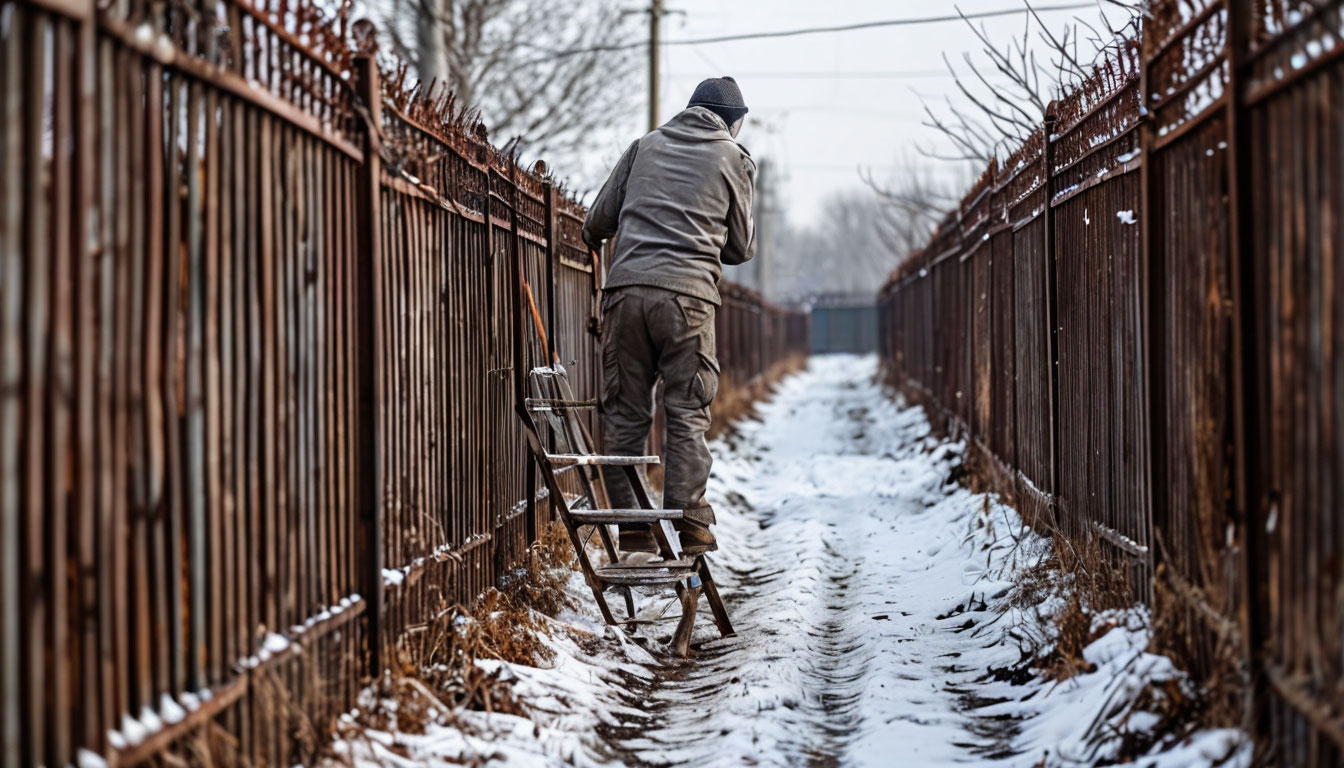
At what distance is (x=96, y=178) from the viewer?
244 cm

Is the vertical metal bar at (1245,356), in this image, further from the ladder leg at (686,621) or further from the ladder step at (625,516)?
the ladder leg at (686,621)

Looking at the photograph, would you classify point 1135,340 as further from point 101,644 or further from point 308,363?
point 101,644

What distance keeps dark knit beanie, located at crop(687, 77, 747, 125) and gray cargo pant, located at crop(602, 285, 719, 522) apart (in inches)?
37.8

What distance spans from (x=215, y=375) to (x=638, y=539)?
2963 mm

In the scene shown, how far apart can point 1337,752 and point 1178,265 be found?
1795 millimetres

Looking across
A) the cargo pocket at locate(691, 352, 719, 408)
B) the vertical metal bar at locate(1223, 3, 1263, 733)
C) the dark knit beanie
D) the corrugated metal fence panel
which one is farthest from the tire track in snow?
the dark knit beanie

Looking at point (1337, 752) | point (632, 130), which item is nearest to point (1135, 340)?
point (1337, 752)

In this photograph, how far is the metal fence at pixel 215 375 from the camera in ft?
7.41

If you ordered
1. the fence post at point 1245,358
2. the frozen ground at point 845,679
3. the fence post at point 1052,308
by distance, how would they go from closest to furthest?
the fence post at point 1245,358 < the frozen ground at point 845,679 < the fence post at point 1052,308

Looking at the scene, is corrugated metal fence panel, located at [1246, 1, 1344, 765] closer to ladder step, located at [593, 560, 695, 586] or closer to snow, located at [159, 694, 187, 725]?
snow, located at [159, 694, 187, 725]

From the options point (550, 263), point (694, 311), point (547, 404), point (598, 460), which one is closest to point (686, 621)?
point (598, 460)

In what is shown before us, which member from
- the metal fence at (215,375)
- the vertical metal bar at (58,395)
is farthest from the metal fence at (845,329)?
the vertical metal bar at (58,395)

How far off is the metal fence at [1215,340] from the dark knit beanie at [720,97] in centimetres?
153

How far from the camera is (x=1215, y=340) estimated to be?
3590 millimetres
